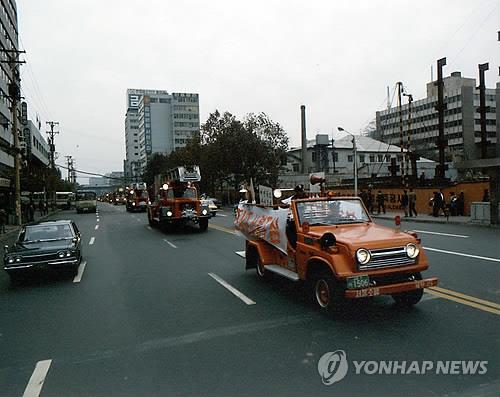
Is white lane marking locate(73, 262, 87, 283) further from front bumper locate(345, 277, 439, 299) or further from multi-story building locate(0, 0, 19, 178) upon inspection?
multi-story building locate(0, 0, 19, 178)

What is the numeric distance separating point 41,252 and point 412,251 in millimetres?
8339

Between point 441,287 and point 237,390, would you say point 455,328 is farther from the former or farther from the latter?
point 237,390

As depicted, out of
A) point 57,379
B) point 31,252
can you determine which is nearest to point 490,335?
point 57,379

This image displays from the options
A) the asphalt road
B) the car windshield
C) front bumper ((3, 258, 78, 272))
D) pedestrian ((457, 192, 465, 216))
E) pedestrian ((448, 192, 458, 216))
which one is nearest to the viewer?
the asphalt road

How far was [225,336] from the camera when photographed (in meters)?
6.34

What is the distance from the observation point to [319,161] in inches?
3007

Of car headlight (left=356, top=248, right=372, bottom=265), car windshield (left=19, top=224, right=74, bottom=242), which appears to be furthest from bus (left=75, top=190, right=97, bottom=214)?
car headlight (left=356, top=248, right=372, bottom=265)

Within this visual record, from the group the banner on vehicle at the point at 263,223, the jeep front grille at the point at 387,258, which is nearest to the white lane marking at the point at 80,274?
the banner on vehicle at the point at 263,223

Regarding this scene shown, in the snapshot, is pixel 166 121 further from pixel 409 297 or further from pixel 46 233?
pixel 409 297

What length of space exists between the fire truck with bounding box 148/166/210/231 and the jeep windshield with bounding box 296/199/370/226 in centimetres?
1468

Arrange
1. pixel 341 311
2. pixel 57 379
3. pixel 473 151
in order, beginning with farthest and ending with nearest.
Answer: pixel 473 151
pixel 341 311
pixel 57 379

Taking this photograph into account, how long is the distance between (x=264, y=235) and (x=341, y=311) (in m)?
2.92

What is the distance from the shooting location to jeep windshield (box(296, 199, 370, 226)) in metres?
8.16

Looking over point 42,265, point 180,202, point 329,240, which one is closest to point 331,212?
point 329,240
